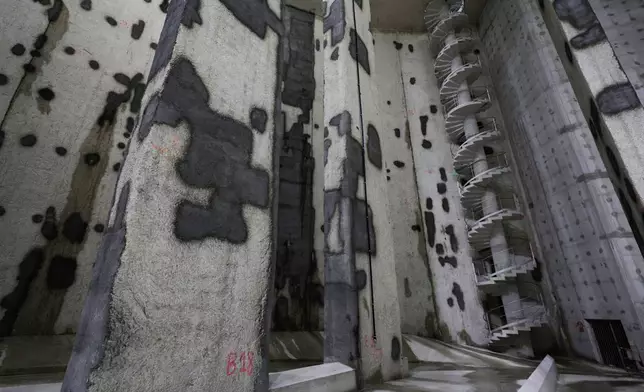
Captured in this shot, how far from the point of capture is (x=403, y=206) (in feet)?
21.9

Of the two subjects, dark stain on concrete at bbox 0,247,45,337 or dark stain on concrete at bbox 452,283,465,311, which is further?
dark stain on concrete at bbox 452,283,465,311

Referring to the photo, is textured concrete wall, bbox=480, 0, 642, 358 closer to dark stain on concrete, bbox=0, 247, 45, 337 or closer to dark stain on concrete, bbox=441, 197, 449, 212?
dark stain on concrete, bbox=441, 197, 449, 212

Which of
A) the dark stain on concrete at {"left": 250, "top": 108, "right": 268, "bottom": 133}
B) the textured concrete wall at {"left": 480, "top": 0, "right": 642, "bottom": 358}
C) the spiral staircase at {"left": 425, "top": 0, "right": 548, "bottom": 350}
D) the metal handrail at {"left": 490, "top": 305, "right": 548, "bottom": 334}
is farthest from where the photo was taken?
the spiral staircase at {"left": 425, "top": 0, "right": 548, "bottom": 350}

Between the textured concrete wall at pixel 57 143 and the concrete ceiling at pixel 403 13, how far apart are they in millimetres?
6117

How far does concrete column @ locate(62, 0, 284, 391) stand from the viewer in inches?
46.6

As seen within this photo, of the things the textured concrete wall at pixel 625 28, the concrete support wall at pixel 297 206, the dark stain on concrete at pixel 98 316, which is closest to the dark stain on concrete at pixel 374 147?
the concrete support wall at pixel 297 206

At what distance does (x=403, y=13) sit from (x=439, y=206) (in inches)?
209

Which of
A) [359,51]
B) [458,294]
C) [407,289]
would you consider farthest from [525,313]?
[359,51]

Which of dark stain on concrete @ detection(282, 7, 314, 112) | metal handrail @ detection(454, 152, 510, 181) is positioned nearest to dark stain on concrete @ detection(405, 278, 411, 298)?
metal handrail @ detection(454, 152, 510, 181)

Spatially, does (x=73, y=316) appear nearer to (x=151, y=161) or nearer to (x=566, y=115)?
(x=151, y=161)

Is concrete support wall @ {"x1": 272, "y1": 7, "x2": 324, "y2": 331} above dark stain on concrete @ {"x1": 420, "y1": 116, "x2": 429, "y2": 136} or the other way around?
the other way around

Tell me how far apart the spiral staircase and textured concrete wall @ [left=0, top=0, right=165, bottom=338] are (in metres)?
6.07

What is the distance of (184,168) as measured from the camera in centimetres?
152

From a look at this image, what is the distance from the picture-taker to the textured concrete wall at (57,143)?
10.6 ft
